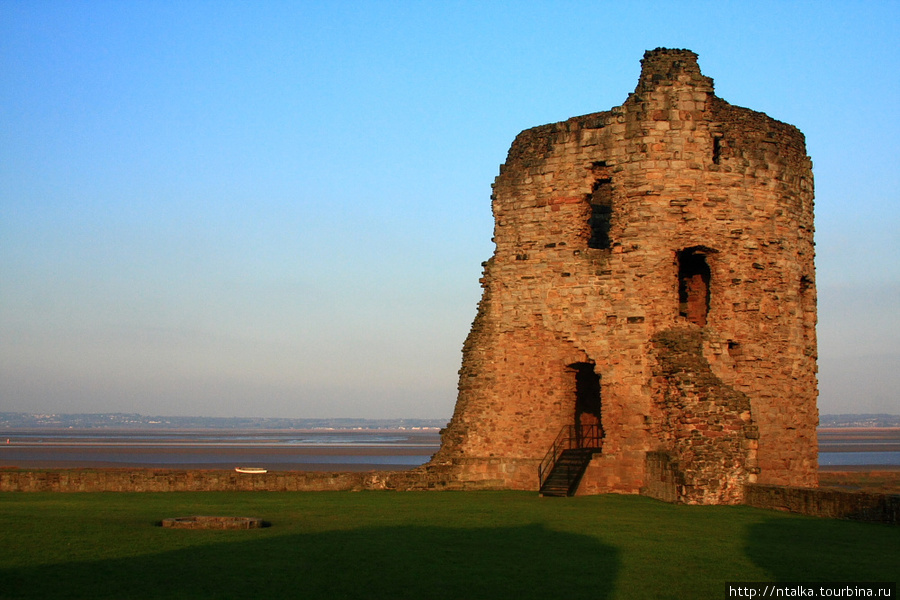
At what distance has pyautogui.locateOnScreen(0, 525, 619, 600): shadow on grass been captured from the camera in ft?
23.6

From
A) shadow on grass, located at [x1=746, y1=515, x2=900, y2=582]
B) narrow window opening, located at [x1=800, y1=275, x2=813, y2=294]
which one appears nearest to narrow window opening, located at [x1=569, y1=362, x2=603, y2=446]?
narrow window opening, located at [x1=800, y1=275, x2=813, y2=294]

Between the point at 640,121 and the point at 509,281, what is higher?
the point at 640,121

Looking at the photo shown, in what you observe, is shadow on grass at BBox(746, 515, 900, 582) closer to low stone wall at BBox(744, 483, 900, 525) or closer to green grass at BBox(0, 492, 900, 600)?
green grass at BBox(0, 492, 900, 600)

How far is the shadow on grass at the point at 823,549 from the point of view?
26.6ft

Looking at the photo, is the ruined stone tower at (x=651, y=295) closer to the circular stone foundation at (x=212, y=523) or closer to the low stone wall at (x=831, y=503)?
the low stone wall at (x=831, y=503)

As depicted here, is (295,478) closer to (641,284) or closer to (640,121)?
(641,284)

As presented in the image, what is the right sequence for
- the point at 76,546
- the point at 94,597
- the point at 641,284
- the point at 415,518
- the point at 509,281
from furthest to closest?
1. the point at 509,281
2. the point at 641,284
3. the point at 415,518
4. the point at 76,546
5. the point at 94,597

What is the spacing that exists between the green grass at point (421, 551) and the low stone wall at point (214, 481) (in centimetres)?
155

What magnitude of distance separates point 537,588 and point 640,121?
10.00 m

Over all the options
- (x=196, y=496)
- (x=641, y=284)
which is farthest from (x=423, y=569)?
(x=641, y=284)

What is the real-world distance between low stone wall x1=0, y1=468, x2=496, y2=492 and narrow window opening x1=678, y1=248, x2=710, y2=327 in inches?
180

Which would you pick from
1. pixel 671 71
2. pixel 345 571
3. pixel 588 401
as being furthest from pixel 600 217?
pixel 345 571

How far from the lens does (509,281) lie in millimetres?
16906

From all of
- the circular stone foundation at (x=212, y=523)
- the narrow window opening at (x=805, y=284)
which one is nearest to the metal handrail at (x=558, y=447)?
the narrow window opening at (x=805, y=284)
